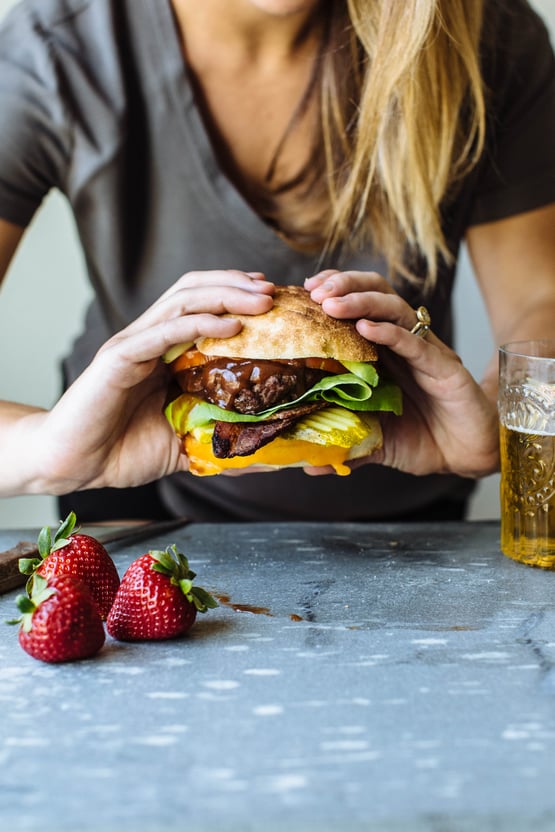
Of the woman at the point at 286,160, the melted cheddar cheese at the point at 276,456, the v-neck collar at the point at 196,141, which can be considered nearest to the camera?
the melted cheddar cheese at the point at 276,456

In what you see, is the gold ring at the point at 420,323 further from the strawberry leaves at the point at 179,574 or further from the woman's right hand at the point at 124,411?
the strawberry leaves at the point at 179,574

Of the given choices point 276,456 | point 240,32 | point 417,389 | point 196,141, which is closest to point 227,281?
point 276,456

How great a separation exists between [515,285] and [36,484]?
939 millimetres

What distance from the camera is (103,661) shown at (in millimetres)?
1034

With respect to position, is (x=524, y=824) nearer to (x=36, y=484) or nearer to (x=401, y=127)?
(x=36, y=484)

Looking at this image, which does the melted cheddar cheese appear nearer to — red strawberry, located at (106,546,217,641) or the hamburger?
the hamburger

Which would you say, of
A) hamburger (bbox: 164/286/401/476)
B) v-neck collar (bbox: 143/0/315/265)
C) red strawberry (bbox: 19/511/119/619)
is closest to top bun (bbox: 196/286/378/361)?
hamburger (bbox: 164/286/401/476)

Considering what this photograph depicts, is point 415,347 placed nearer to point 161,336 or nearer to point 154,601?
point 161,336

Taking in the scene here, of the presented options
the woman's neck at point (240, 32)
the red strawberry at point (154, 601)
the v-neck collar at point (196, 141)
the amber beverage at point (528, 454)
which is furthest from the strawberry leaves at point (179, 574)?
the woman's neck at point (240, 32)

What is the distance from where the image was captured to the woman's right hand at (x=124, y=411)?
1239mm

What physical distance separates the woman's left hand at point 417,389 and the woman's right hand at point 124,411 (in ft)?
0.40

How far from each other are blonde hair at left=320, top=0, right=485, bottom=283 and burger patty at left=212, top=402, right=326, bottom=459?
1.75 ft

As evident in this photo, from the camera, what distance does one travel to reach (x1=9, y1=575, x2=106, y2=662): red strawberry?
3.25ft

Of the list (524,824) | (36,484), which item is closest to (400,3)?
(36,484)
